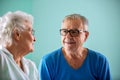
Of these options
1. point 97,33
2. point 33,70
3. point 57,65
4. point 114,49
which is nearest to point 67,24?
point 57,65

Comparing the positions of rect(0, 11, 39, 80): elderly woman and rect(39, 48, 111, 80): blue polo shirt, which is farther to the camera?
rect(39, 48, 111, 80): blue polo shirt

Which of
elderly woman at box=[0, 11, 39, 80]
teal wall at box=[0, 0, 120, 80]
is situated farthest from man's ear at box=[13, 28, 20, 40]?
teal wall at box=[0, 0, 120, 80]

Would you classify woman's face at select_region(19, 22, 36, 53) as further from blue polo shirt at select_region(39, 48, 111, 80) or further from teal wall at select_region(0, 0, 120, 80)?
teal wall at select_region(0, 0, 120, 80)

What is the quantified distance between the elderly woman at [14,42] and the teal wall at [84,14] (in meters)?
1.12

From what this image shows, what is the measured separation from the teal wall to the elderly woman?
1125 mm

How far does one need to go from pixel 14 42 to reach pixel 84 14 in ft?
4.77

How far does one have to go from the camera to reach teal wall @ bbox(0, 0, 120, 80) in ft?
9.16

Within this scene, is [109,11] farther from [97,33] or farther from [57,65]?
[57,65]

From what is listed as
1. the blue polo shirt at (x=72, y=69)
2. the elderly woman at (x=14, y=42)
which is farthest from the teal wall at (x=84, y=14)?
the elderly woman at (x=14, y=42)

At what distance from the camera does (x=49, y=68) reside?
2020 mm

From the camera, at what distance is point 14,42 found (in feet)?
5.16

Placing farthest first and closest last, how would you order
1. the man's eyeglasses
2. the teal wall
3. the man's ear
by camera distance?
the teal wall, the man's eyeglasses, the man's ear

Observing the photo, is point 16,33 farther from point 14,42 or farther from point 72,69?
point 72,69

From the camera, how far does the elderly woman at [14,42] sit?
1.45m
